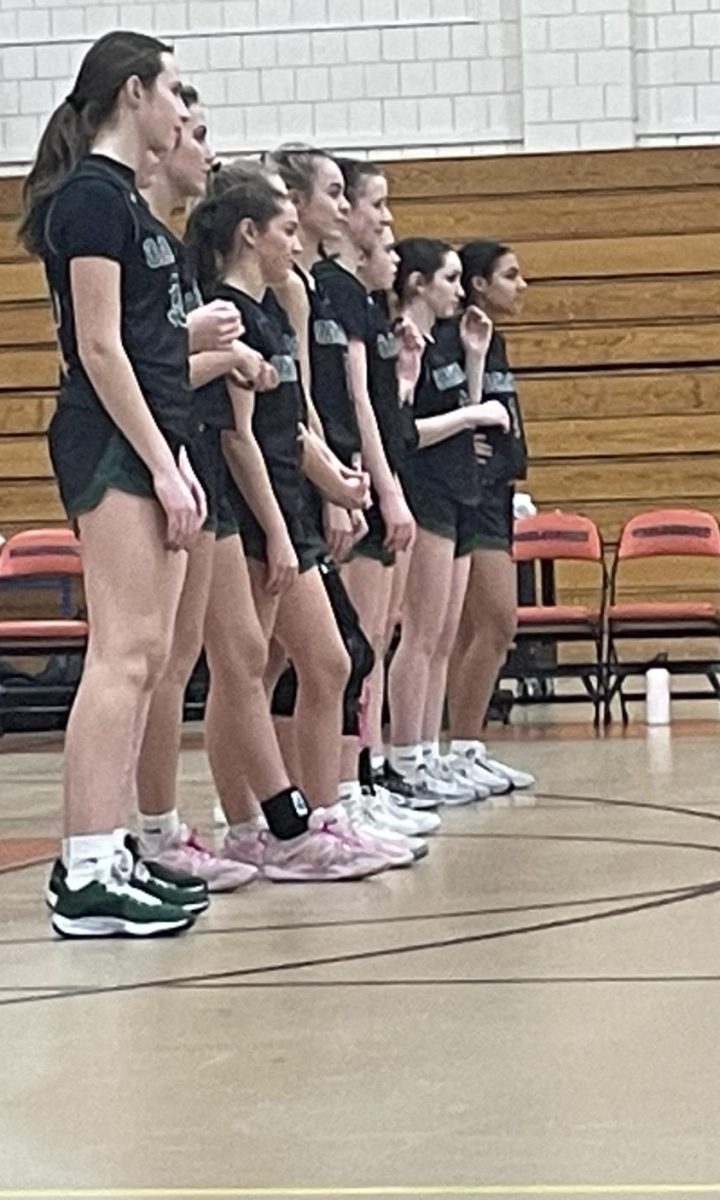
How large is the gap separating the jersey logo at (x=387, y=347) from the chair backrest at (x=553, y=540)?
162 inches

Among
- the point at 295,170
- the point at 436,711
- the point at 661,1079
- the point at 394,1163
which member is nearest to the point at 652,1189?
the point at 394,1163

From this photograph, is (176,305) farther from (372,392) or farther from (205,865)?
(372,392)

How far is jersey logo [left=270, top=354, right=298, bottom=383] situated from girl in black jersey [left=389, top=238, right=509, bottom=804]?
131cm

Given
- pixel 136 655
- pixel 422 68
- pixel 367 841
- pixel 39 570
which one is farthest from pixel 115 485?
pixel 422 68

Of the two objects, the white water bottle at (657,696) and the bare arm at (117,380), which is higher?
the bare arm at (117,380)

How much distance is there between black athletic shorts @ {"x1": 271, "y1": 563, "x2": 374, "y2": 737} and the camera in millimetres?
4672

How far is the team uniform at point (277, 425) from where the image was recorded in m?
4.39

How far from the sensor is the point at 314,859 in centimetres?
437

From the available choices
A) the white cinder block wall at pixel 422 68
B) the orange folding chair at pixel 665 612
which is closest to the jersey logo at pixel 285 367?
the orange folding chair at pixel 665 612

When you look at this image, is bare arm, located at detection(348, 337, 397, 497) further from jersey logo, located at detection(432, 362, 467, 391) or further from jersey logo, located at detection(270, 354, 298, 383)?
jersey logo, located at detection(432, 362, 467, 391)

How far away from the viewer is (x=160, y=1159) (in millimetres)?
2193

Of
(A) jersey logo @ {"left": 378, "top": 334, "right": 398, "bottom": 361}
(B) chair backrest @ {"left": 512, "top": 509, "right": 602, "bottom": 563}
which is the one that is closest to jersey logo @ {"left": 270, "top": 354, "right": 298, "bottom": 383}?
(A) jersey logo @ {"left": 378, "top": 334, "right": 398, "bottom": 361}

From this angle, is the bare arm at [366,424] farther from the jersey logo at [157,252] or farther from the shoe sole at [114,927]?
the shoe sole at [114,927]

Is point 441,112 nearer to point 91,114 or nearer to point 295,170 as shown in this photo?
point 295,170
